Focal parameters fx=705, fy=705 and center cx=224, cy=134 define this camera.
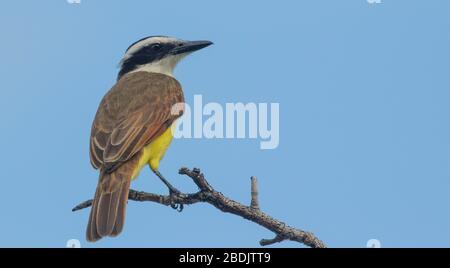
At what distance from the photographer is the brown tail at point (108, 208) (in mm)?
4617

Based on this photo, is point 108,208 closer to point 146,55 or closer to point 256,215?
point 256,215

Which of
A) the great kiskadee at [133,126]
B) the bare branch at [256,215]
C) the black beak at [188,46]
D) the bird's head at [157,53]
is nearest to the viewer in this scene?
the bare branch at [256,215]

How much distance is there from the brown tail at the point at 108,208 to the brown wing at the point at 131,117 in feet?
0.43

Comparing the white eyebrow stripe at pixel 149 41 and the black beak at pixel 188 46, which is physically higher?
the white eyebrow stripe at pixel 149 41

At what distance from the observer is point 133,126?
17.8 feet

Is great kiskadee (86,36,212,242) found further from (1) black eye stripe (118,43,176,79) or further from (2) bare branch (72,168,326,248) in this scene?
(2) bare branch (72,168,326,248)

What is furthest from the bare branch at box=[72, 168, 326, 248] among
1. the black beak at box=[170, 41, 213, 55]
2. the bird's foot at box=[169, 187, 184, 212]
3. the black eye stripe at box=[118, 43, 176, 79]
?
the black eye stripe at box=[118, 43, 176, 79]

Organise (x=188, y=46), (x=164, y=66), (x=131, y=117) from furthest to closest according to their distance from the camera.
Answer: (x=164, y=66) → (x=188, y=46) → (x=131, y=117)

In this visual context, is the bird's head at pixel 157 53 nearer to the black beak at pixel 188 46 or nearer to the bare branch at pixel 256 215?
the black beak at pixel 188 46

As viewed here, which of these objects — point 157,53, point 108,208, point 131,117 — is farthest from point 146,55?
point 108,208

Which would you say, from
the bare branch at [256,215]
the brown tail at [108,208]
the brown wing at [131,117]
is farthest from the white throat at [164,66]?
the bare branch at [256,215]

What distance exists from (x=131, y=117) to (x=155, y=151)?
0.35m
